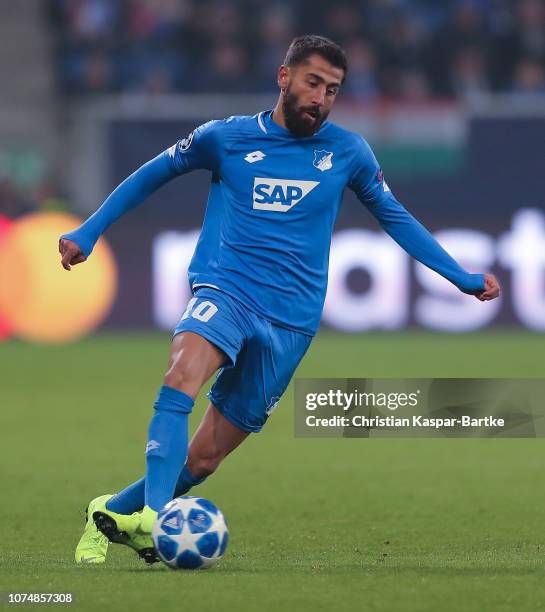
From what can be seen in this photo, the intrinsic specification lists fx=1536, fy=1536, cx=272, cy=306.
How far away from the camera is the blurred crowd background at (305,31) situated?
1991 cm

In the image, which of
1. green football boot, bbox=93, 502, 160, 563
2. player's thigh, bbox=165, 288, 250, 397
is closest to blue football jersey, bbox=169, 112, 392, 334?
player's thigh, bbox=165, 288, 250, 397

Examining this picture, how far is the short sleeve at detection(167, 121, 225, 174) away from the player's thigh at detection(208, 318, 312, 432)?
71cm

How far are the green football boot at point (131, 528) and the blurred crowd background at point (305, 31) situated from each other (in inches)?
556

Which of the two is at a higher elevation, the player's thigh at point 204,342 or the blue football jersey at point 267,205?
the blue football jersey at point 267,205

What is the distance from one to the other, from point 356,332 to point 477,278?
428 inches

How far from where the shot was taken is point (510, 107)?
17859 millimetres

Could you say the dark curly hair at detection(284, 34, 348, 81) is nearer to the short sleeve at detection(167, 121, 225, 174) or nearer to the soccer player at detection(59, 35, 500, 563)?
the soccer player at detection(59, 35, 500, 563)

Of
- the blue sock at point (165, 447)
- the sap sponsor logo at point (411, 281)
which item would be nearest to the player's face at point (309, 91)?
the blue sock at point (165, 447)

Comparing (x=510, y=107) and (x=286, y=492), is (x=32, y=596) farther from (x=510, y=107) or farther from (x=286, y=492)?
(x=510, y=107)

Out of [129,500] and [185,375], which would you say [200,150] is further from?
[129,500]

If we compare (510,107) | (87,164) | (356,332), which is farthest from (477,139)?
(87,164)

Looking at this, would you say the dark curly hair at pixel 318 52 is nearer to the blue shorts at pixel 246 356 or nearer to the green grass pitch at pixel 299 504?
the blue shorts at pixel 246 356

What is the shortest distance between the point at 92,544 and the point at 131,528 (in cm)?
31

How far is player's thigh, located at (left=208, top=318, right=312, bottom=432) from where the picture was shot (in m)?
5.91
